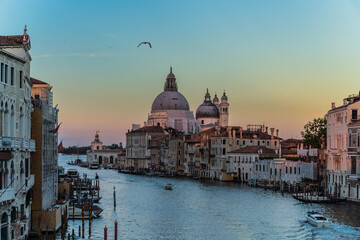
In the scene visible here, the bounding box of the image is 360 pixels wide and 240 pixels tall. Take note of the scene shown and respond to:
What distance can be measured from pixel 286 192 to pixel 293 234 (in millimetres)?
20346

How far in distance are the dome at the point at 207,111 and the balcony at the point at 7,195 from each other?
95.2 m

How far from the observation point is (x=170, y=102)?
378 ft

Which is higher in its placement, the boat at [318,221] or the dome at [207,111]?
the dome at [207,111]

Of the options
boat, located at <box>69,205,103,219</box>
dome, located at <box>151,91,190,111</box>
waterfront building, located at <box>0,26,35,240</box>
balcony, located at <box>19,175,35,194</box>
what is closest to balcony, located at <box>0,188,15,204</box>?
waterfront building, located at <box>0,26,35,240</box>

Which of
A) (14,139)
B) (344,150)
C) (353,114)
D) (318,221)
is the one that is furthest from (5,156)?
(344,150)

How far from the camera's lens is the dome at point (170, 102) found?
115062mm

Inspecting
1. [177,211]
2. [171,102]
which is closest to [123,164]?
[171,102]

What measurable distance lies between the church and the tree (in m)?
49.6

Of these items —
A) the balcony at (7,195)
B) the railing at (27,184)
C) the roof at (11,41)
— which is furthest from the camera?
the roof at (11,41)

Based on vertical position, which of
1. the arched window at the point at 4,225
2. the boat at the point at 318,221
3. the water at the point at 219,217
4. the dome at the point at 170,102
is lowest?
the water at the point at 219,217

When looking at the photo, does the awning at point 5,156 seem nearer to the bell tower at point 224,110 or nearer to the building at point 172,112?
the building at point 172,112

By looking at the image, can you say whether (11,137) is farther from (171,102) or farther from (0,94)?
(171,102)

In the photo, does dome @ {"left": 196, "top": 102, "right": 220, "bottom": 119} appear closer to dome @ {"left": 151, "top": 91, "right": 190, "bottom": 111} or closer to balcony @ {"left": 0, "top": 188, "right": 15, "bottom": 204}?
dome @ {"left": 151, "top": 91, "right": 190, "bottom": 111}

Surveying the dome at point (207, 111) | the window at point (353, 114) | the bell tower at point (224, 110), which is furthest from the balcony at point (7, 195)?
the dome at point (207, 111)
